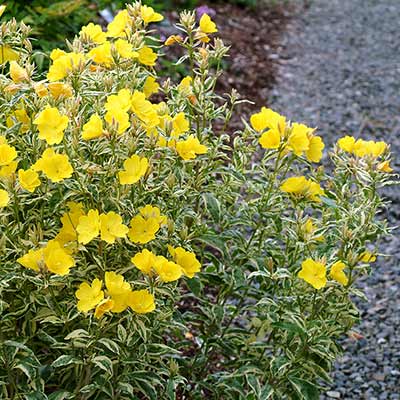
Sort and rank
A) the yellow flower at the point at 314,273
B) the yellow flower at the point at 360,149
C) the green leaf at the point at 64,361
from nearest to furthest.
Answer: the green leaf at the point at 64,361
the yellow flower at the point at 314,273
the yellow flower at the point at 360,149

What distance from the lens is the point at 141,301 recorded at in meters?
1.63

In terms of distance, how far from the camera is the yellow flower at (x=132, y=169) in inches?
64.5

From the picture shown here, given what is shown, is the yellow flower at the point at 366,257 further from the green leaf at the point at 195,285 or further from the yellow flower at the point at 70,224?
the yellow flower at the point at 70,224

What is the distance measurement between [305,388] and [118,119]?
0.85 metres

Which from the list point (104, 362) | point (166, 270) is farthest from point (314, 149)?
point (104, 362)

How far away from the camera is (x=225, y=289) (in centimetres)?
215

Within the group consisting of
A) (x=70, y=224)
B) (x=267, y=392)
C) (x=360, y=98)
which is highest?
(x=70, y=224)

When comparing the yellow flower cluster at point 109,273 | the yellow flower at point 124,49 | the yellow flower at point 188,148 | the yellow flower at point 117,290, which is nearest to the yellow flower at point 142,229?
the yellow flower cluster at point 109,273

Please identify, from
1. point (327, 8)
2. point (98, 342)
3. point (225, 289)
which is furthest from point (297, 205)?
point (327, 8)

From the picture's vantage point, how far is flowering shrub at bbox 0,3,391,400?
5.40ft

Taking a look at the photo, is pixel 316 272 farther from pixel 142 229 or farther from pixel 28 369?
pixel 28 369

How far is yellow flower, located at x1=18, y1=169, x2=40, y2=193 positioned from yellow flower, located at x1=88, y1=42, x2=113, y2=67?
429 millimetres

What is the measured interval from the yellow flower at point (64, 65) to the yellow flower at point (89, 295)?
0.50 meters

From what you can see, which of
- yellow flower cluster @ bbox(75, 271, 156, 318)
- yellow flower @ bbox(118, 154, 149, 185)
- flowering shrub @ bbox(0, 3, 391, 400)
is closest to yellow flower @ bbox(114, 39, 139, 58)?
flowering shrub @ bbox(0, 3, 391, 400)
